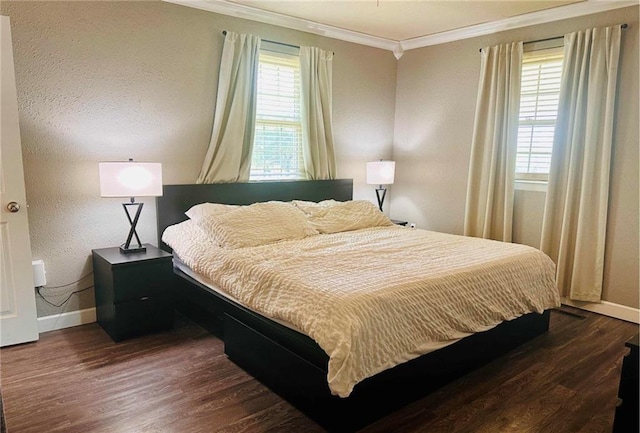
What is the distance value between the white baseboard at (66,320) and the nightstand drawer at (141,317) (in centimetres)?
39

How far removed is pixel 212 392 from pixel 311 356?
681mm

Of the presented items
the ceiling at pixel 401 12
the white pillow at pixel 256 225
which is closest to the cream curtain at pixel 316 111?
the ceiling at pixel 401 12

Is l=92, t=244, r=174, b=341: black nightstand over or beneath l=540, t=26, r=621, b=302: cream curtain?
beneath

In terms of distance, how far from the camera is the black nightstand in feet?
9.73

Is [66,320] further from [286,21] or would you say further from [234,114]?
[286,21]

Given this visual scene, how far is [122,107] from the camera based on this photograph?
10.9 ft

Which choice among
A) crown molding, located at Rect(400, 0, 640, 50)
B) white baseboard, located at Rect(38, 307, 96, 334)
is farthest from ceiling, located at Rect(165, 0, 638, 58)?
white baseboard, located at Rect(38, 307, 96, 334)

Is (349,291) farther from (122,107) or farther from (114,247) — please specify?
(122,107)

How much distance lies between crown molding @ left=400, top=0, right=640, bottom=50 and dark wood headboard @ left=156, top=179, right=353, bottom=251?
1.78m

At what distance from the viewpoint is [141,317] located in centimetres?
306

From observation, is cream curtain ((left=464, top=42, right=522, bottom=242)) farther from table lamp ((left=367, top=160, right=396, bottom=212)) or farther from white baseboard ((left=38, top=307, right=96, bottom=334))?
white baseboard ((left=38, top=307, right=96, bottom=334))

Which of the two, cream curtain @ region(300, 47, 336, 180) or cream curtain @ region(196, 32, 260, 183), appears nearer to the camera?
cream curtain @ region(196, 32, 260, 183)

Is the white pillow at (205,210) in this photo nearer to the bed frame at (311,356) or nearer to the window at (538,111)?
the bed frame at (311,356)

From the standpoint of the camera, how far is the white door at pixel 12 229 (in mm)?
2730
